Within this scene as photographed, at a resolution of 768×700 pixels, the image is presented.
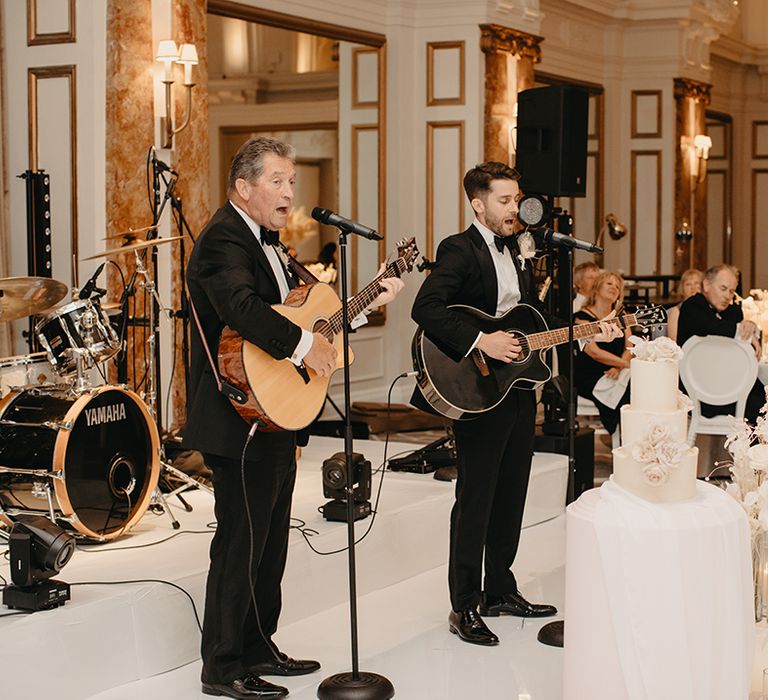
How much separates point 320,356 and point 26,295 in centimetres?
150

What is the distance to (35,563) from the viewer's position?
4062mm

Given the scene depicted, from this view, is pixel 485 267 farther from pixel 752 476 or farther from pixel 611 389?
pixel 611 389

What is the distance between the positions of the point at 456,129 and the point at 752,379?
3871 millimetres

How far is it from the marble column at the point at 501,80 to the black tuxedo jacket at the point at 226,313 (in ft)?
22.0

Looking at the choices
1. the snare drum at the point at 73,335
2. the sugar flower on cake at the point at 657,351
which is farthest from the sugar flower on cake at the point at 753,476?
the snare drum at the point at 73,335

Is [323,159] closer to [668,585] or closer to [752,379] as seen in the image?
[752,379]

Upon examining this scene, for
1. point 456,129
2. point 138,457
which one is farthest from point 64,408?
point 456,129

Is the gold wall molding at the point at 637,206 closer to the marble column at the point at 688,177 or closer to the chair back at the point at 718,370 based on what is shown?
the marble column at the point at 688,177

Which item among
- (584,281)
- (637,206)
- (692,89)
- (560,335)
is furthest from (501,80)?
(560,335)

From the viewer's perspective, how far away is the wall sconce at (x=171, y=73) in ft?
23.2

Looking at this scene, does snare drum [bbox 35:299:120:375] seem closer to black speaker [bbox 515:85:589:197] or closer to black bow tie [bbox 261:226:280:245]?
black bow tie [bbox 261:226:280:245]

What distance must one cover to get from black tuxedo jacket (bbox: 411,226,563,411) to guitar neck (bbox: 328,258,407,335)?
40cm

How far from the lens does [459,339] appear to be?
4.53 m

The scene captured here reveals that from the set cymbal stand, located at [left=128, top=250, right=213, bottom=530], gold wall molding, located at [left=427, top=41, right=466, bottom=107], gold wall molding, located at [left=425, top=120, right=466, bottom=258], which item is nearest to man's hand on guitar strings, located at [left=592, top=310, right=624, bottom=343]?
cymbal stand, located at [left=128, top=250, right=213, bottom=530]
